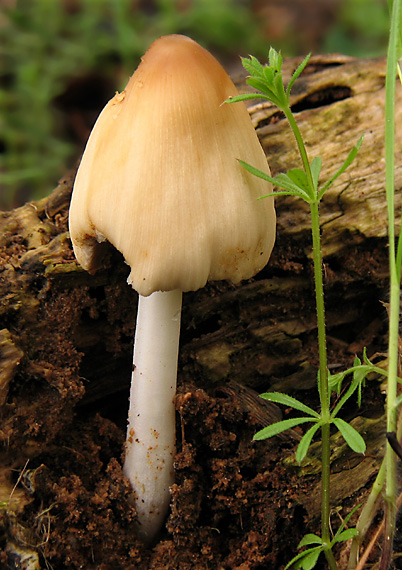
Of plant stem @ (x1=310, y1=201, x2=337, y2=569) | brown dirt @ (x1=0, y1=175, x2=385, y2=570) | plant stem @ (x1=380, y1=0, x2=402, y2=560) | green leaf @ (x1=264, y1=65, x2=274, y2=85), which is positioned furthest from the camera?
brown dirt @ (x1=0, y1=175, x2=385, y2=570)

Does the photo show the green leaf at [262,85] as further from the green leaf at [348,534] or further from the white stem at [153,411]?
the green leaf at [348,534]

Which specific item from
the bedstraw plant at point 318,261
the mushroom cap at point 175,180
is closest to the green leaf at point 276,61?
the bedstraw plant at point 318,261

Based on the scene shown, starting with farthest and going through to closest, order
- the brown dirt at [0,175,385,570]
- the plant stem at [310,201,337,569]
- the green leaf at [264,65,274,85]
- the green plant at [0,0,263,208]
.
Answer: the green plant at [0,0,263,208] → the brown dirt at [0,175,385,570] → the plant stem at [310,201,337,569] → the green leaf at [264,65,274,85]

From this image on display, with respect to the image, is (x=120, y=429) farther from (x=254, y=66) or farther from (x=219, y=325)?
(x=254, y=66)

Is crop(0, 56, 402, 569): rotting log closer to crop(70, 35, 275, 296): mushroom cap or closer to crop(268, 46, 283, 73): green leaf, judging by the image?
crop(70, 35, 275, 296): mushroom cap

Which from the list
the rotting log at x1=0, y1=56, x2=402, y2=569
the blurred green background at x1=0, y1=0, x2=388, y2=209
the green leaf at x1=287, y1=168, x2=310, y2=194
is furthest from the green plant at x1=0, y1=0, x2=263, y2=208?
the green leaf at x1=287, y1=168, x2=310, y2=194

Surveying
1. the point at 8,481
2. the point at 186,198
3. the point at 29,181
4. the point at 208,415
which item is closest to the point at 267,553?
the point at 208,415

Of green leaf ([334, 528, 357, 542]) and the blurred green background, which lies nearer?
green leaf ([334, 528, 357, 542])

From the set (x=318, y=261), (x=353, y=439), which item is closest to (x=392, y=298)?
(x=318, y=261)
